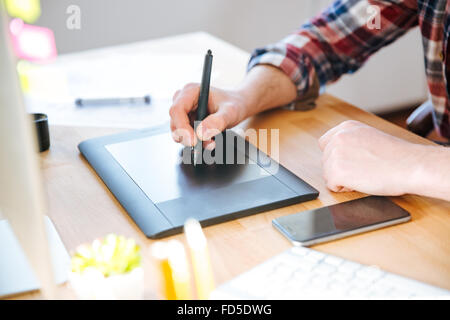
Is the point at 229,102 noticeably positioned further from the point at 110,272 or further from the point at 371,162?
the point at 110,272

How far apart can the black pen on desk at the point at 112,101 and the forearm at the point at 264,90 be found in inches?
8.4

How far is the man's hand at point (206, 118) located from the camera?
0.92 meters

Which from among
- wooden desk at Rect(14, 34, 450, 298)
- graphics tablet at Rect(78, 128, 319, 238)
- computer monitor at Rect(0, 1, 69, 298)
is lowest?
wooden desk at Rect(14, 34, 450, 298)

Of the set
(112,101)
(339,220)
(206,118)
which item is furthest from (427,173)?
(112,101)

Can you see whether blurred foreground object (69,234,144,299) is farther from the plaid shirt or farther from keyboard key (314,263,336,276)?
the plaid shirt

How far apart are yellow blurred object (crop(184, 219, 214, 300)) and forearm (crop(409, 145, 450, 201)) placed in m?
0.29

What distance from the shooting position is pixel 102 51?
1.52 meters

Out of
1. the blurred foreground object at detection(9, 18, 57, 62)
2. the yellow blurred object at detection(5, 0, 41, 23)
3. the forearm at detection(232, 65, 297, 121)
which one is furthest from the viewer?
the yellow blurred object at detection(5, 0, 41, 23)

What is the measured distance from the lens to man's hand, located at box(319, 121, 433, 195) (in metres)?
0.78

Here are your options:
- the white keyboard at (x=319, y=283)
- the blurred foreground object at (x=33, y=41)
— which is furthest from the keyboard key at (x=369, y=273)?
the blurred foreground object at (x=33, y=41)

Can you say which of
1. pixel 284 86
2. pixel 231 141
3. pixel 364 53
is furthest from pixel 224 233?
pixel 364 53

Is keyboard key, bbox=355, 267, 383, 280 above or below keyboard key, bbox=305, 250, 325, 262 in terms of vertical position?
below
